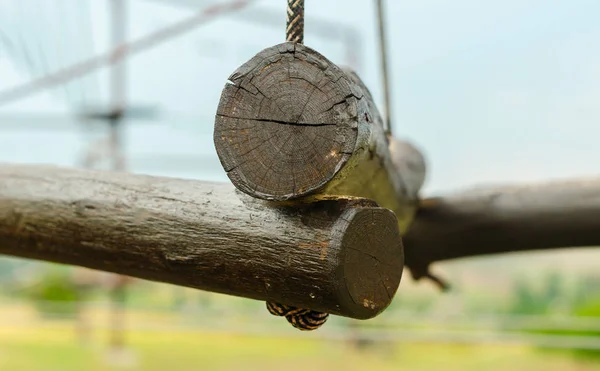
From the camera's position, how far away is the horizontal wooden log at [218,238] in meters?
0.66

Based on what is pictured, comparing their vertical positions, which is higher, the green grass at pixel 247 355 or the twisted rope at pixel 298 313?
the twisted rope at pixel 298 313

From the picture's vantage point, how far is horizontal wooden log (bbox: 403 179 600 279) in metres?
1.29

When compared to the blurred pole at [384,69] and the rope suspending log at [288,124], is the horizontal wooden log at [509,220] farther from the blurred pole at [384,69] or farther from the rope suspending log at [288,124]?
the rope suspending log at [288,124]

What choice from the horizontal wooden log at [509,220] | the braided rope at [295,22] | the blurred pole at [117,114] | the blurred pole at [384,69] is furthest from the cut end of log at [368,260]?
the blurred pole at [117,114]

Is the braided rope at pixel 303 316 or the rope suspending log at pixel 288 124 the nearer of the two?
the rope suspending log at pixel 288 124

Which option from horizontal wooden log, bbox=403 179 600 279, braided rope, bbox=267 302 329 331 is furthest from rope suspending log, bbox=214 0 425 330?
horizontal wooden log, bbox=403 179 600 279

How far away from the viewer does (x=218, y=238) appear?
2.44 feet

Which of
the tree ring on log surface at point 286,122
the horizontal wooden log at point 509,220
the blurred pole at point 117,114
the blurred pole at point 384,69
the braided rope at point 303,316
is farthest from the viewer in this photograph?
the blurred pole at point 117,114

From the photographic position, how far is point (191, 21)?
140 inches

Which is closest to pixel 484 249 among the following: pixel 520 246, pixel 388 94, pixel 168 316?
pixel 520 246

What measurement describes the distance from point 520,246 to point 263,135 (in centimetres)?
89

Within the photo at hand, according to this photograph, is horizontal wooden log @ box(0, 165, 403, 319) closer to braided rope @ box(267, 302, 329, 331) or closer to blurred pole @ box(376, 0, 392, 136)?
braided rope @ box(267, 302, 329, 331)

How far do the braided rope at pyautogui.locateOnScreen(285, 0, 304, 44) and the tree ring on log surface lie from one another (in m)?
0.07

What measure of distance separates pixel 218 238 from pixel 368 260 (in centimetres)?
19
